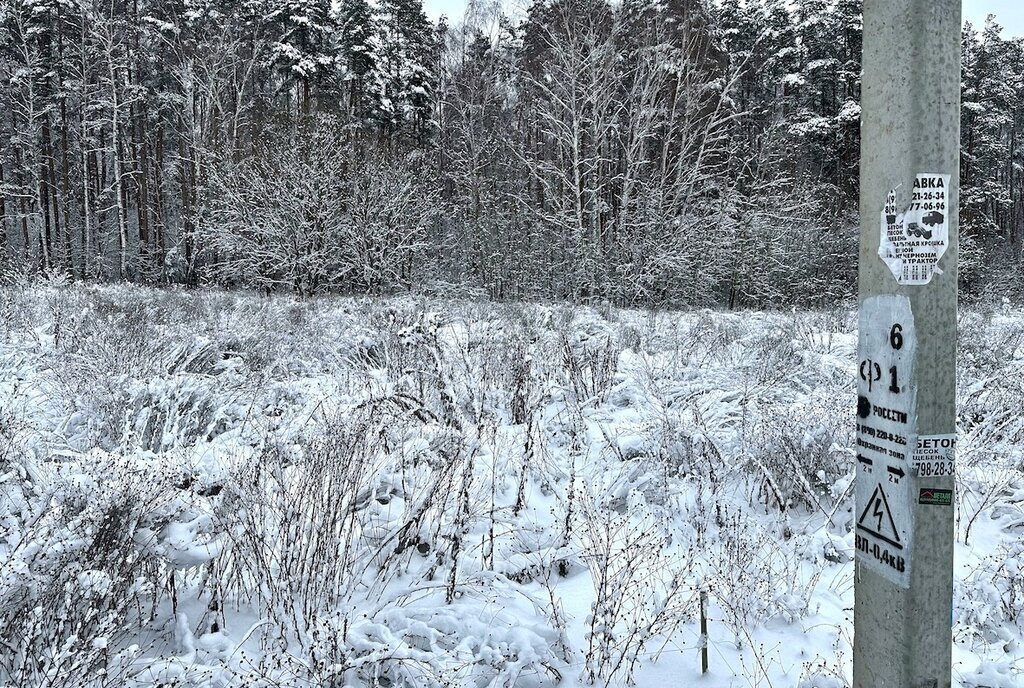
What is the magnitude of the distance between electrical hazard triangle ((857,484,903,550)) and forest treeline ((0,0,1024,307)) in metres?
14.6

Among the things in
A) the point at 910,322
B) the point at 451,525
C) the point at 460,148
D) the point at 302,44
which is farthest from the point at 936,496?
the point at 302,44

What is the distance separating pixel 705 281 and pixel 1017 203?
37.6 m

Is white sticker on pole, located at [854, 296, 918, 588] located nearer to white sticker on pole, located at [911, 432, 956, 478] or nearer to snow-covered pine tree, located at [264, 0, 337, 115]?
white sticker on pole, located at [911, 432, 956, 478]

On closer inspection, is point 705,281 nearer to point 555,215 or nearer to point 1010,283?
point 555,215

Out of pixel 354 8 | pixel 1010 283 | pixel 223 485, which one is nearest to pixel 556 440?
pixel 223 485

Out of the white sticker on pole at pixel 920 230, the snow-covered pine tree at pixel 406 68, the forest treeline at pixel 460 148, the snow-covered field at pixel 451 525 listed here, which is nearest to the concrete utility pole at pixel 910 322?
the white sticker on pole at pixel 920 230

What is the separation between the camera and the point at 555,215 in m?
17.5

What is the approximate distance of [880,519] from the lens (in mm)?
1347

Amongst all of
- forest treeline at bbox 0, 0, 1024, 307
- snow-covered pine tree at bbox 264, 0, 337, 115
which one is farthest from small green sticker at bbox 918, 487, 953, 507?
snow-covered pine tree at bbox 264, 0, 337, 115

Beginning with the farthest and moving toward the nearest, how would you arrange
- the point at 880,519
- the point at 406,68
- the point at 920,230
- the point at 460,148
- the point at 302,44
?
the point at 406,68 < the point at 302,44 < the point at 460,148 < the point at 880,519 < the point at 920,230

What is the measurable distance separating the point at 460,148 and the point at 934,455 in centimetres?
2486

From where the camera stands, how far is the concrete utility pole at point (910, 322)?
122cm

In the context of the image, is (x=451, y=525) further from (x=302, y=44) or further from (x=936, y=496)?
(x=302, y=44)

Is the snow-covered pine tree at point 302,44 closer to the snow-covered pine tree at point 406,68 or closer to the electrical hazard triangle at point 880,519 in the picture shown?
the snow-covered pine tree at point 406,68
